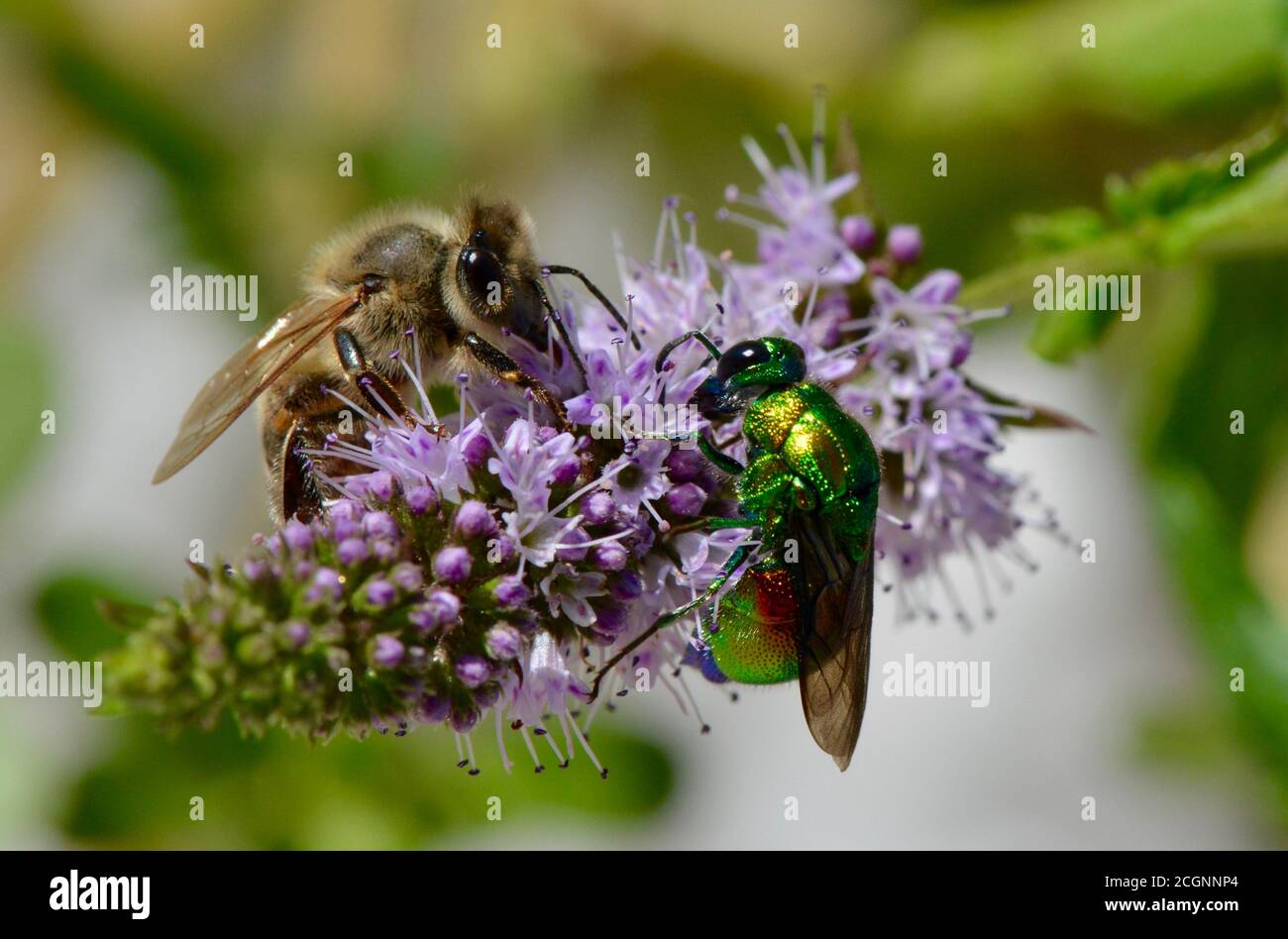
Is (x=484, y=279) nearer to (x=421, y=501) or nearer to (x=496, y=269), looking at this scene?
(x=496, y=269)

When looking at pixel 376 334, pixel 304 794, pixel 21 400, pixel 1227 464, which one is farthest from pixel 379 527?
pixel 21 400

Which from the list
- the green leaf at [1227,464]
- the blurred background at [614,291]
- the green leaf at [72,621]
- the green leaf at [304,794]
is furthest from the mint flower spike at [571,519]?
the green leaf at [72,621]

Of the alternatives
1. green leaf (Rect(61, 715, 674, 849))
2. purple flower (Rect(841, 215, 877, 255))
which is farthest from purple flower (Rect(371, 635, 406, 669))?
green leaf (Rect(61, 715, 674, 849))

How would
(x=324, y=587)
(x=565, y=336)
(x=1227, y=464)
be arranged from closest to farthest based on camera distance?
(x=324, y=587), (x=565, y=336), (x=1227, y=464)

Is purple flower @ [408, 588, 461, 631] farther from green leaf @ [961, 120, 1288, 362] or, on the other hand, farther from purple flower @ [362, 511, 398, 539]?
green leaf @ [961, 120, 1288, 362]

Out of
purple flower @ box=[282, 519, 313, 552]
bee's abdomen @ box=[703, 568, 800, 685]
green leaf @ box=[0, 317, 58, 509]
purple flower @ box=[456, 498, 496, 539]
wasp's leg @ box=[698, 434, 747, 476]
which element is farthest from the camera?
green leaf @ box=[0, 317, 58, 509]

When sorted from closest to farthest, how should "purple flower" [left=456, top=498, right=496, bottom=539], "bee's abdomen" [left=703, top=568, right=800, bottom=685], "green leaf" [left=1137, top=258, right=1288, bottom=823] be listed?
"purple flower" [left=456, top=498, right=496, bottom=539] < "bee's abdomen" [left=703, top=568, right=800, bottom=685] < "green leaf" [left=1137, top=258, right=1288, bottom=823]

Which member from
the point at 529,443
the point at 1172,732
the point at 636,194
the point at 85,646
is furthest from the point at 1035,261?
the point at 85,646
